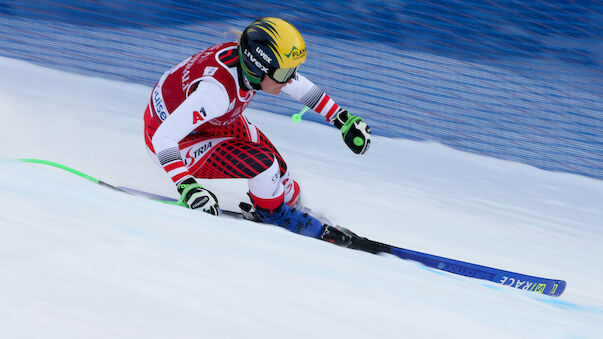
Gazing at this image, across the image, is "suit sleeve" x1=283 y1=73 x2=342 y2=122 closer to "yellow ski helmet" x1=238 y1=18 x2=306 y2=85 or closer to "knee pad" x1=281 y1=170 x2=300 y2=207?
"knee pad" x1=281 y1=170 x2=300 y2=207

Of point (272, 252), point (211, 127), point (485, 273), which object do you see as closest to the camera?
point (272, 252)

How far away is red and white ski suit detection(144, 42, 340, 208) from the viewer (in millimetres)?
2396

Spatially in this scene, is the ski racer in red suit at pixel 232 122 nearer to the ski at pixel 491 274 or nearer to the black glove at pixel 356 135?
the black glove at pixel 356 135

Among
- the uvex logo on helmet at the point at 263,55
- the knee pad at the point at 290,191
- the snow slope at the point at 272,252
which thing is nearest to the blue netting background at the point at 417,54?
the snow slope at the point at 272,252

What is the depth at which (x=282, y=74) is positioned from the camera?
2506 millimetres

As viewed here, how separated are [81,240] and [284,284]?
1.88 feet

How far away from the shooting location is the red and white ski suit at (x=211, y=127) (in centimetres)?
240

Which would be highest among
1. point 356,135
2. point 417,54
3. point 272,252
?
point 417,54

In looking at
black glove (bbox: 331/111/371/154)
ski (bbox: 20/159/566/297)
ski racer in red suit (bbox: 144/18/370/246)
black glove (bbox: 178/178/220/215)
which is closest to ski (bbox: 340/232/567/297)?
ski (bbox: 20/159/566/297)

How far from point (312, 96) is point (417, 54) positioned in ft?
11.0

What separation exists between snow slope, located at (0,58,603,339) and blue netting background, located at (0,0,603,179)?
3.85 ft

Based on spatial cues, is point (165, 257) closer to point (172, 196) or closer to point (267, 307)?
point (267, 307)

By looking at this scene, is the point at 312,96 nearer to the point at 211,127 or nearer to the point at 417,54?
the point at 211,127

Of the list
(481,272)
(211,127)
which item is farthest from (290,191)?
(481,272)
